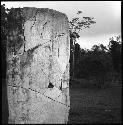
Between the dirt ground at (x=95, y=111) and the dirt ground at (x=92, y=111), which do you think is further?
the dirt ground at (x=95, y=111)

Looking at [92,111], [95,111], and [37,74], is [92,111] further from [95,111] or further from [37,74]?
[37,74]

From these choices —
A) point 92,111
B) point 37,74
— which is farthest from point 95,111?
point 37,74

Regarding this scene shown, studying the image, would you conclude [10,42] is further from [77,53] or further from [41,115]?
[77,53]

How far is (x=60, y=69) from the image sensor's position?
3646 mm

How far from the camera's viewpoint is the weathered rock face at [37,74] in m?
Answer: 3.38

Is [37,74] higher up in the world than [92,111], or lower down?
higher up

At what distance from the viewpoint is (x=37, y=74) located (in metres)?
3.41

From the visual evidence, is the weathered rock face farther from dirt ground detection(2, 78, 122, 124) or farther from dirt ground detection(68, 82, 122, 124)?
dirt ground detection(68, 82, 122, 124)

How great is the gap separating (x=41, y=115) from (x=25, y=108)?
219 millimetres

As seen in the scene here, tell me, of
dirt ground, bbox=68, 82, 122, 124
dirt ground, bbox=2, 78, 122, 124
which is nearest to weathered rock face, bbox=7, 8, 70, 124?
dirt ground, bbox=2, 78, 122, 124

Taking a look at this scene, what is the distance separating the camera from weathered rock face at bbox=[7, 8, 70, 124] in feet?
11.1

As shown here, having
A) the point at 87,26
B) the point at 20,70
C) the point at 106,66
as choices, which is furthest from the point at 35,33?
the point at 87,26

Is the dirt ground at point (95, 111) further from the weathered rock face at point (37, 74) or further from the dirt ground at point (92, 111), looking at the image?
the weathered rock face at point (37, 74)

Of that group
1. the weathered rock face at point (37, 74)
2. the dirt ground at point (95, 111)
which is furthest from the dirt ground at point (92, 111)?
the weathered rock face at point (37, 74)
